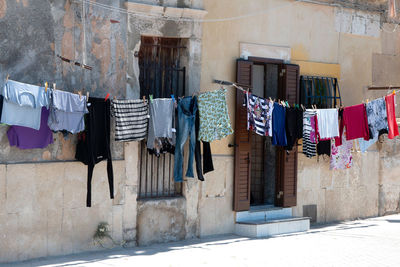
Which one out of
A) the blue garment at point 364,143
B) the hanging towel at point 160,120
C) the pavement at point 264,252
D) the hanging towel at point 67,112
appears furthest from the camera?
the blue garment at point 364,143

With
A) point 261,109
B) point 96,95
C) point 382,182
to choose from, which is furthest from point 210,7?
point 382,182

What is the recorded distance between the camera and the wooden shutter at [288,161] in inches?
417

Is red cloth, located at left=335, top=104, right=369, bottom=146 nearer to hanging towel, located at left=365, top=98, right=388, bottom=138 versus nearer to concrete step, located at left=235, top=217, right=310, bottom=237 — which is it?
hanging towel, located at left=365, top=98, right=388, bottom=138

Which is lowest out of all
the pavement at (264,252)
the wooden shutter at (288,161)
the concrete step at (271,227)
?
the pavement at (264,252)

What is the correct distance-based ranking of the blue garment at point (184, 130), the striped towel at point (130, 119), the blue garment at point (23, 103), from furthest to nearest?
the blue garment at point (184, 130) < the striped towel at point (130, 119) < the blue garment at point (23, 103)

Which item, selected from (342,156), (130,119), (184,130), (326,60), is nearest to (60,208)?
(130,119)

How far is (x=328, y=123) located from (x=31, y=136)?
5811 mm

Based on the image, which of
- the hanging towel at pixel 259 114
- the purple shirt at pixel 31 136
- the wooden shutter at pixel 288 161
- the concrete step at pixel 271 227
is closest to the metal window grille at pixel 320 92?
the wooden shutter at pixel 288 161

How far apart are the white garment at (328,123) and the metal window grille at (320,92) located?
54cm

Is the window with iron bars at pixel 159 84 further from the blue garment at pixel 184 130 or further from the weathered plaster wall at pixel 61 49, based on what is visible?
the weathered plaster wall at pixel 61 49

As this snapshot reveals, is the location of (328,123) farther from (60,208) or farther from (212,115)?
(60,208)

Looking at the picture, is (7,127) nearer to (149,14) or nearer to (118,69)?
(118,69)

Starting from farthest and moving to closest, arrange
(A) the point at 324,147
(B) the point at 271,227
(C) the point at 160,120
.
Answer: (A) the point at 324,147
(B) the point at 271,227
(C) the point at 160,120

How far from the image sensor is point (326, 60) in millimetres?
11328
